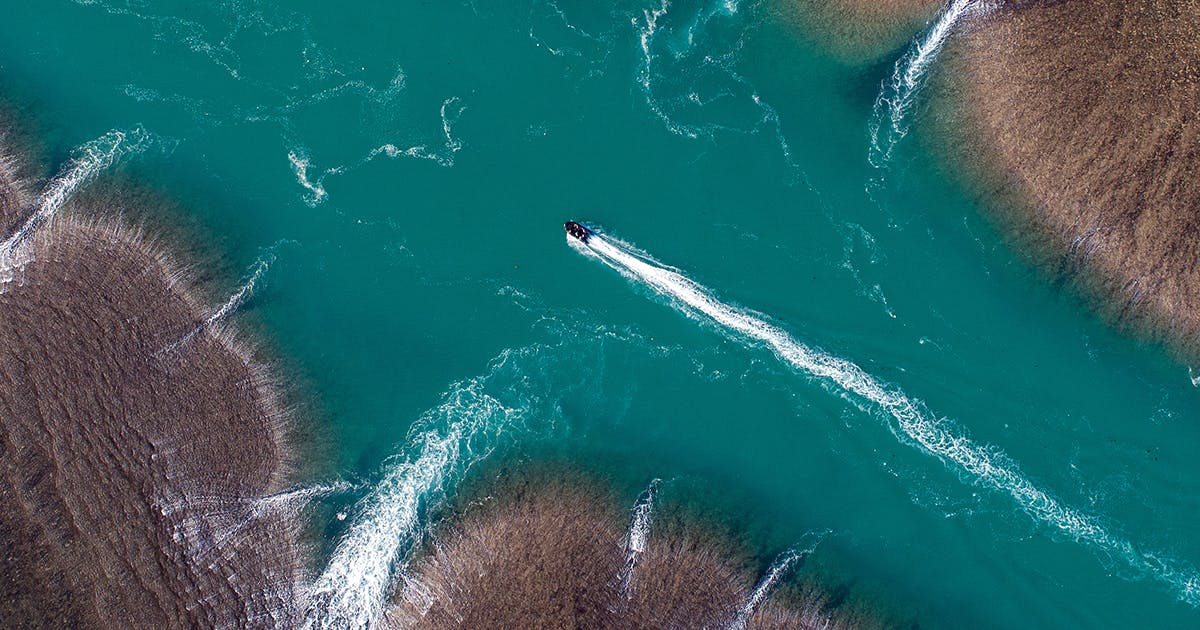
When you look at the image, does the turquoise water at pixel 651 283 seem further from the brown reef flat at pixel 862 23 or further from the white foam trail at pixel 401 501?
the brown reef flat at pixel 862 23

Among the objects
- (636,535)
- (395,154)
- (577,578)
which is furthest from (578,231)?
(577,578)

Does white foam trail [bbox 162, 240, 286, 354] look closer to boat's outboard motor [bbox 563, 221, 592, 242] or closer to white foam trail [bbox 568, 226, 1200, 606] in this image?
boat's outboard motor [bbox 563, 221, 592, 242]

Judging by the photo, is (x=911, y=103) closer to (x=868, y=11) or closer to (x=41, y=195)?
(x=868, y=11)

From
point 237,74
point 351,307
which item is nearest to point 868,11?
point 351,307

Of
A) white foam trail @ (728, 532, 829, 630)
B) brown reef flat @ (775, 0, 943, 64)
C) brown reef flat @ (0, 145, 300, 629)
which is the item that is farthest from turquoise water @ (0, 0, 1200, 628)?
brown reef flat @ (0, 145, 300, 629)

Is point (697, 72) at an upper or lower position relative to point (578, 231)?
upper

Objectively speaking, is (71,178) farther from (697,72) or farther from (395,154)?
(697,72)

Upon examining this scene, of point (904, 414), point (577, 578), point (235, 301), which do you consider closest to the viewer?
point (577, 578)
